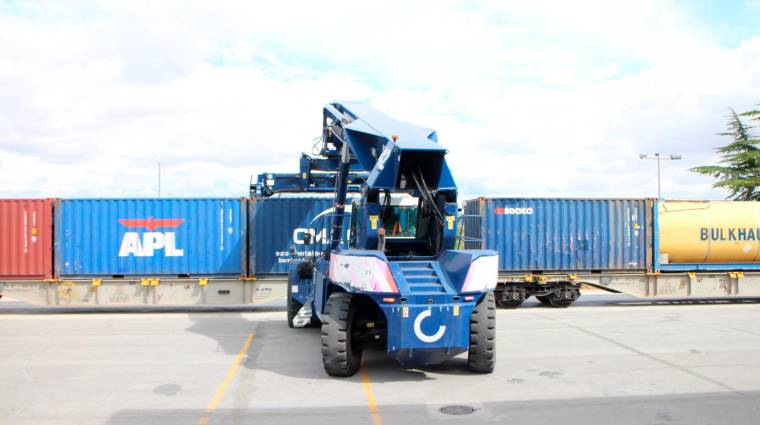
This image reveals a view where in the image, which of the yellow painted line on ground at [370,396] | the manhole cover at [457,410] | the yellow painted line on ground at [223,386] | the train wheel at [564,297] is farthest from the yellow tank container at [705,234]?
the manhole cover at [457,410]

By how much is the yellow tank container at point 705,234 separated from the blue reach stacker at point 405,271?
12027 mm

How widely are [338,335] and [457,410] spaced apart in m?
2.18

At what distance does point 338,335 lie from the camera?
29.6 ft

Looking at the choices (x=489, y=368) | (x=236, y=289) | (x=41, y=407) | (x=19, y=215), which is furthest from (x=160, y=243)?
(x=489, y=368)

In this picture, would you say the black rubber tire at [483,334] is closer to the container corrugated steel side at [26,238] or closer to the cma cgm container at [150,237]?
the cma cgm container at [150,237]

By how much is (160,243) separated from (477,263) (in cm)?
1170

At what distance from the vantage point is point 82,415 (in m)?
7.38

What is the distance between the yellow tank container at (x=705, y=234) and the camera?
19.4 m

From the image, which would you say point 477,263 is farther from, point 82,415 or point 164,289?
point 164,289

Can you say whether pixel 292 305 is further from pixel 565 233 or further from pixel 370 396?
pixel 565 233

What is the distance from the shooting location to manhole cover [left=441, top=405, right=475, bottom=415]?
7469mm

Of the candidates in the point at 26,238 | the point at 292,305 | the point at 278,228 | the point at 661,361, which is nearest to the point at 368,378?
the point at 661,361

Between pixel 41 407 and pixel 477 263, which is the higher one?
pixel 477 263

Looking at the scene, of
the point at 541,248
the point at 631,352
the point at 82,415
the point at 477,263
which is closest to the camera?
the point at 82,415
